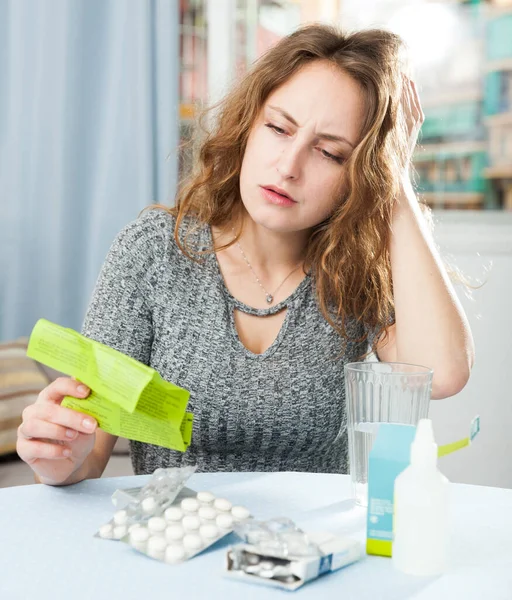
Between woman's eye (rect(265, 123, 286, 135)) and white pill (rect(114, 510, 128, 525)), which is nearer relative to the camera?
white pill (rect(114, 510, 128, 525))

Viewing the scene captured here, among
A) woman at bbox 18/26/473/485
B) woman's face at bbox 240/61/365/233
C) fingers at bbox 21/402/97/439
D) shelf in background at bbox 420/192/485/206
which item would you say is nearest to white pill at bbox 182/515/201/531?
fingers at bbox 21/402/97/439

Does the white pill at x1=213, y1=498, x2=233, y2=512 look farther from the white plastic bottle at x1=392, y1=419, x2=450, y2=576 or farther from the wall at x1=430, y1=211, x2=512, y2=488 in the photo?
the wall at x1=430, y1=211, x2=512, y2=488

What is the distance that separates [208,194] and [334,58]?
12.0 inches

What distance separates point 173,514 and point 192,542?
5 centimetres

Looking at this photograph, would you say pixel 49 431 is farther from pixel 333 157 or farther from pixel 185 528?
pixel 333 157

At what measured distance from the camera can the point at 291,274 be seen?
1370 mm

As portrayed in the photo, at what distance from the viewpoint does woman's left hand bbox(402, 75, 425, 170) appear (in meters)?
1.33

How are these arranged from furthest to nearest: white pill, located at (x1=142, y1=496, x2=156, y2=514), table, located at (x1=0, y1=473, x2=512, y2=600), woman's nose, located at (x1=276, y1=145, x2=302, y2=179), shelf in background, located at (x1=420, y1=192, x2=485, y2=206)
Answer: shelf in background, located at (x1=420, y1=192, x2=485, y2=206) < woman's nose, located at (x1=276, y1=145, x2=302, y2=179) < white pill, located at (x1=142, y1=496, x2=156, y2=514) < table, located at (x1=0, y1=473, x2=512, y2=600)

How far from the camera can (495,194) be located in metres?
2.54

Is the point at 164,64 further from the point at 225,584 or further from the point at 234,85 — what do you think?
the point at 225,584

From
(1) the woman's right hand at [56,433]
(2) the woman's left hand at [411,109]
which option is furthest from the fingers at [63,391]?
(2) the woman's left hand at [411,109]

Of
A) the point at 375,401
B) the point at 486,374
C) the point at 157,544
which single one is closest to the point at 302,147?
the point at 375,401

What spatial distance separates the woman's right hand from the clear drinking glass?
0.29 m

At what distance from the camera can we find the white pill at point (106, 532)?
76cm
